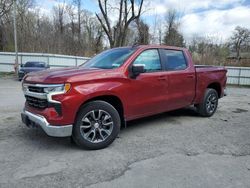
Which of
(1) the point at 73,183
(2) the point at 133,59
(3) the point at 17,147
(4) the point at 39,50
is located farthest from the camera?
(4) the point at 39,50

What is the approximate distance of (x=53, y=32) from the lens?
117 feet

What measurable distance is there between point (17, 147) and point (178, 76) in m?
3.74

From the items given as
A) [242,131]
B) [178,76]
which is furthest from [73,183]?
[242,131]

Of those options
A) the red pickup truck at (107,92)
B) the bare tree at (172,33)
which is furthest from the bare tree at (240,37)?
the red pickup truck at (107,92)

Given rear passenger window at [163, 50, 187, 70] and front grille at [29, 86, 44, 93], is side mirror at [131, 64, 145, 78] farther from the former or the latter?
front grille at [29, 86, 44, 93]

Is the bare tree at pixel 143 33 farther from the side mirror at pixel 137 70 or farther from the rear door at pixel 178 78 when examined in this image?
the side mirror at pixel 137 70

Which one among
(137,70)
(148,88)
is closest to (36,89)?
(137,70)

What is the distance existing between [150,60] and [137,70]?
0.79 metres

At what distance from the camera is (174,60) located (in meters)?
6.18

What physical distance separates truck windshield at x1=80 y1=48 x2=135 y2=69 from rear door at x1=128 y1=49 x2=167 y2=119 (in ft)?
0.85

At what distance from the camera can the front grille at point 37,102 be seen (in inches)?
170

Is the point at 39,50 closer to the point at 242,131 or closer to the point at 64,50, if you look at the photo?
the point at 64,50

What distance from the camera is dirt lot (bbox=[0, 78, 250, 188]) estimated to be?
3430mm

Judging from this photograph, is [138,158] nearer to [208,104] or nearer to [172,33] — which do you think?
[208,104]
